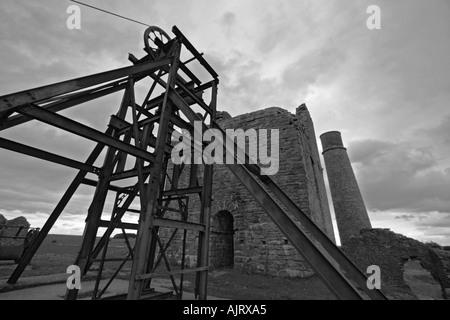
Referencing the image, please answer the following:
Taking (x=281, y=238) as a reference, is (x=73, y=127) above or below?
above

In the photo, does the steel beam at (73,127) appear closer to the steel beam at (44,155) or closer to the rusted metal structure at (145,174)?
the rusted metal structure at (145,174)

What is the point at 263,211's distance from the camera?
8906 millimetres

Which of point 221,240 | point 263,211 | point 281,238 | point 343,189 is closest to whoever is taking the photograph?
point 281,238

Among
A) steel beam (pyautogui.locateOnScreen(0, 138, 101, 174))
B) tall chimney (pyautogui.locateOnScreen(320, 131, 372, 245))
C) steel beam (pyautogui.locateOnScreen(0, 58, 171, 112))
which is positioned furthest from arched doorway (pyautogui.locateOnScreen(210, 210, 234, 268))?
tall chimney (pyautogui.locateOnScreen(320, 131, 372, 245))

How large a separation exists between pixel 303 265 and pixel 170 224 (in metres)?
6.13

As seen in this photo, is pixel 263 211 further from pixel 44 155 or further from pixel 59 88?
pixel 59 88

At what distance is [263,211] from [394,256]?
5.05m

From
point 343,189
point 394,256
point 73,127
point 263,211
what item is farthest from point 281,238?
point 343,189

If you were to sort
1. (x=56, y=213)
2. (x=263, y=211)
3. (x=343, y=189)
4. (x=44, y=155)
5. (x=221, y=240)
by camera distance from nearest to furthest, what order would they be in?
(x=44, y=155) → (x=56, y=213) → (x=263, y=211) → (x=221, y=240) → (x=343, y=189)

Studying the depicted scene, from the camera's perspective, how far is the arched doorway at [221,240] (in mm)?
9102

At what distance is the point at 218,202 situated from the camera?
977 centimetres

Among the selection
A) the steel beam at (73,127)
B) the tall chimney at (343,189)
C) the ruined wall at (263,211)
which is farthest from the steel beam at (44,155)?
the tall chimney at (343,189)
